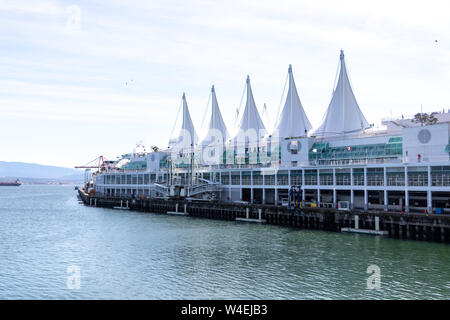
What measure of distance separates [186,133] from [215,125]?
416 inches

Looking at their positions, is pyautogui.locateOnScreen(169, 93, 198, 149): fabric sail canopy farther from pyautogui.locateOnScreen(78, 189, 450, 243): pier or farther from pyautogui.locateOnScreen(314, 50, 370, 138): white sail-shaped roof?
pyautogui.locateOnScreen(314, 50, 370, 138): white sail-shaped roof

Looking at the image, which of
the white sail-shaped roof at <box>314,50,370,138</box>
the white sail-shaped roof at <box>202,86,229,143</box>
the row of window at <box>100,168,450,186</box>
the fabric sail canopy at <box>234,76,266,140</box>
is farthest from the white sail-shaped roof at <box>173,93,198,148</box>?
the white sail-shaped roof at <box>314,50,370,138</box>

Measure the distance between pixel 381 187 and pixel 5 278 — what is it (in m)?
37.3

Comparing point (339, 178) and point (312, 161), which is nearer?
point (339, 178)

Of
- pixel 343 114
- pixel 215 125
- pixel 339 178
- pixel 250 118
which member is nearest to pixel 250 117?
pixel 250 118

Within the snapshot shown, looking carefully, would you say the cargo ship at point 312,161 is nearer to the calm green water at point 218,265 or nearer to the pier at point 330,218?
the pier at point 330,218

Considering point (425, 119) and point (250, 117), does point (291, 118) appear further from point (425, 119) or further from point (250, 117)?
point (425, 119)

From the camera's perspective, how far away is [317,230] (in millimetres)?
44844

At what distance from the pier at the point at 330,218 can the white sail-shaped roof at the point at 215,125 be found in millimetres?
21592

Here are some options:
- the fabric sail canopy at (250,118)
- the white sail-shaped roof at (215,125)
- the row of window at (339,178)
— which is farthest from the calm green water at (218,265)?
the white sail-shaped roof at (215,125)

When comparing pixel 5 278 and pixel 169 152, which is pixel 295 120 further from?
pixel 5 278

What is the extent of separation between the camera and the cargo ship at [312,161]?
1770 inches

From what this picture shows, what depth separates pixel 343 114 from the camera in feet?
208
